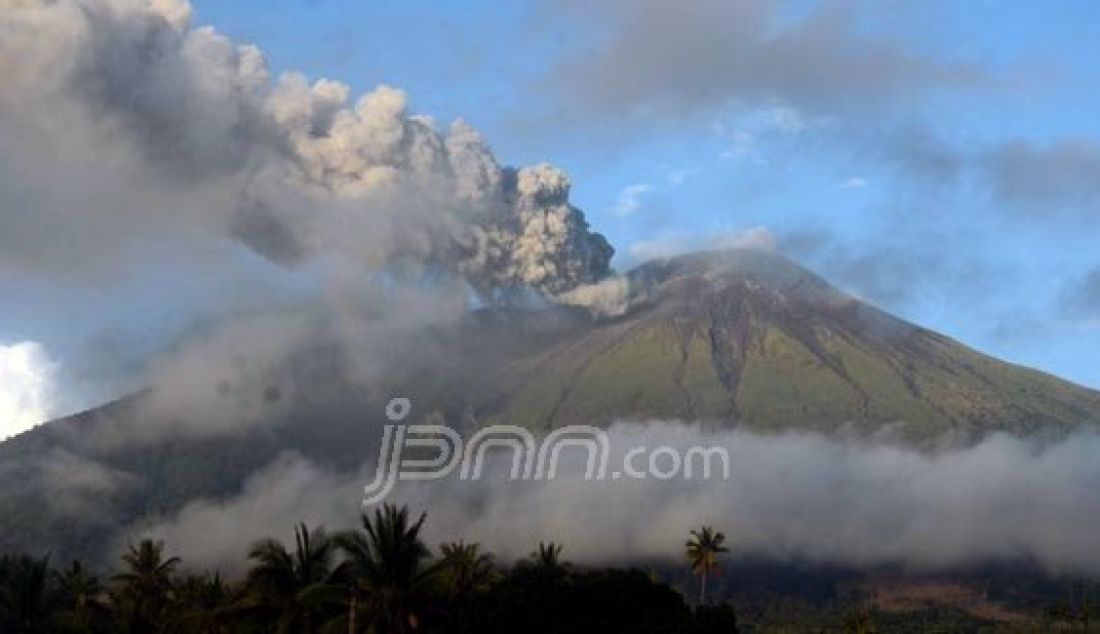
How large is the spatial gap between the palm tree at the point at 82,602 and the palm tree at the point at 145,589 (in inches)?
60.6

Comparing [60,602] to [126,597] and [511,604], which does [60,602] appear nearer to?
[126,597]

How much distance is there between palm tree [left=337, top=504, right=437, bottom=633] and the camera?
66.3 m

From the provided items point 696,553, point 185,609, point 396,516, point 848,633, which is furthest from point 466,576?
point 848,633

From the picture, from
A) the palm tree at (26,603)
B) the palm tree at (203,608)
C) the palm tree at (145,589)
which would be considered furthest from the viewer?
the palm tree at (145,589)

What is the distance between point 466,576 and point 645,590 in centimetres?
1116

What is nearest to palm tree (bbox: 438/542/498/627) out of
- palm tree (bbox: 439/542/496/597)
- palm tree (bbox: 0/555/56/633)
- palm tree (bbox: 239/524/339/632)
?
palm tree (bbox: 439/542/496/597)

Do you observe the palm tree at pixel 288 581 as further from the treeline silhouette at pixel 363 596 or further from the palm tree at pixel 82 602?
the palm tree at pixel 82 602

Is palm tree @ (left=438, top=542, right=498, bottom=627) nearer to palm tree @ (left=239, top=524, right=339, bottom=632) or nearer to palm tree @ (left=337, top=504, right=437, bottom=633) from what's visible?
palm tree @ (left=239, top=524, right=339, bottom=632)

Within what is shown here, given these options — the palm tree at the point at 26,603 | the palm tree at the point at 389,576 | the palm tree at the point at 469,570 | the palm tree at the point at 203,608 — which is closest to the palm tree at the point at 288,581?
the palm tree at the point at 203,608

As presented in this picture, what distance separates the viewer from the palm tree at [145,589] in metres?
90.4

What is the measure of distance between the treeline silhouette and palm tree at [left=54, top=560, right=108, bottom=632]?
0.14 meters

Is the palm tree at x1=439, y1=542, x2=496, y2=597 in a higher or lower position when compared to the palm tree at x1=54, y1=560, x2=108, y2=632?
higher

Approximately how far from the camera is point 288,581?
7081 centimetres

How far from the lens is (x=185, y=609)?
87.4 m
